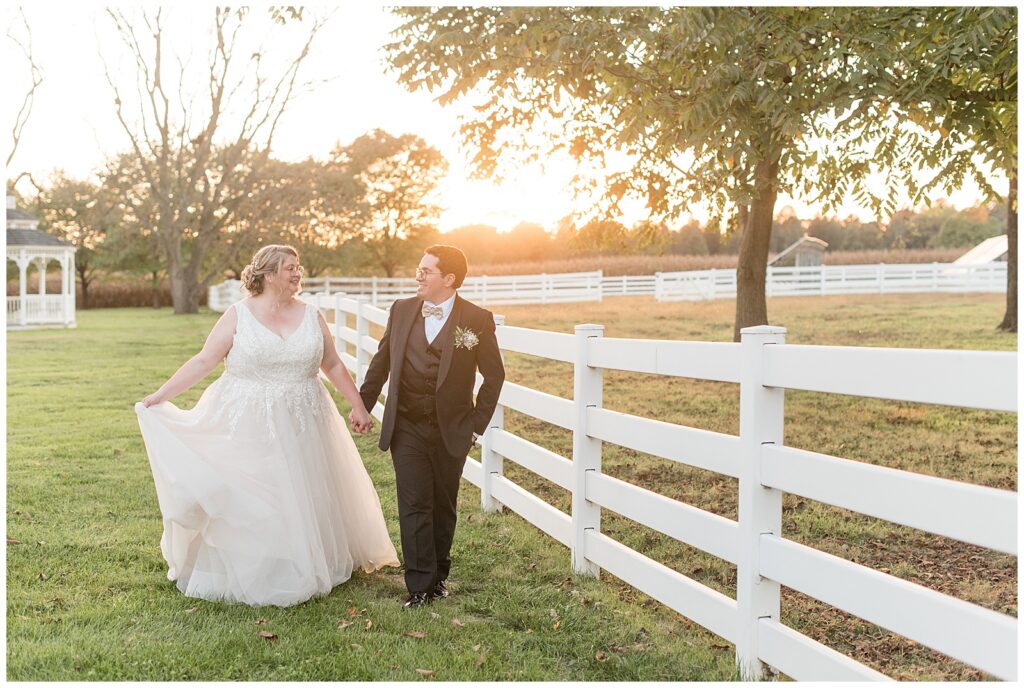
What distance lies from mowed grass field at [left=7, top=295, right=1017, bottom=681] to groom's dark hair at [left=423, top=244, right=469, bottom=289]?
176 centimetres

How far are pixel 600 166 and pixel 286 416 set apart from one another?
1003cm

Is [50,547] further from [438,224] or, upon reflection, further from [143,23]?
[438,224]

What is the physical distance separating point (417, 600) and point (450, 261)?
5.95ft

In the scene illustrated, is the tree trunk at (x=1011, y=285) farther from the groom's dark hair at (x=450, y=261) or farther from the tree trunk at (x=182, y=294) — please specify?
the tree trunk at (x=182, y=294)

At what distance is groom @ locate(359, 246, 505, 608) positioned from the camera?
17.5ft

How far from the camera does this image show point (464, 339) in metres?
5.34

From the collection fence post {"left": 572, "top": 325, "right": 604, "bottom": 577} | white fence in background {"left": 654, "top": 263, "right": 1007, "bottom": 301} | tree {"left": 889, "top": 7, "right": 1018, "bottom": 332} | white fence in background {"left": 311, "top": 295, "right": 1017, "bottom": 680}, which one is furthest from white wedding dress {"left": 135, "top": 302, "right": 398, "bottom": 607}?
white fence in background {"left": 654, "top": 263, "right": 1007, "bottom": 301}

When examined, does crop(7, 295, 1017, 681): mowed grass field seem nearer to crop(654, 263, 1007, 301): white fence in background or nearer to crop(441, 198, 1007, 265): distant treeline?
crop(441, 198, 1007, 265): distant treeline

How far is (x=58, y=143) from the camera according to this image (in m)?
46.8

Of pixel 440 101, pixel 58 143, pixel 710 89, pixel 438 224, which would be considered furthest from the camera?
pixel 438 224

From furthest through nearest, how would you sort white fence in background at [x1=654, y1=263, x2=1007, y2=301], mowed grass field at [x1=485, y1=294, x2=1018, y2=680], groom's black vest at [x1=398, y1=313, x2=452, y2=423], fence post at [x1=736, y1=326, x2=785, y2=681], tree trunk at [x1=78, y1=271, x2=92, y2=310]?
tree trunk at [x1=78, y1=271, x2=92, y2=310] → white fence in background at [x1=654, y1=263, x2=1007, y2=301] → mowed grass field at [x1=485, y1=294, x2=1018, y2=680] → groom's black vest at [x1=398, y1=313, x2=452, y2=423] → fence post at [x1=736, y1=326, x2=785, y2=681]

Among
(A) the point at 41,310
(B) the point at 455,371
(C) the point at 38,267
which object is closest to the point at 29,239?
(C) the point at 38,267

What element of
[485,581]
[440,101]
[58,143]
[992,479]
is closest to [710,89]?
[440,101]

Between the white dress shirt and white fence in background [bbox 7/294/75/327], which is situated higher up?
the white dress shirt
